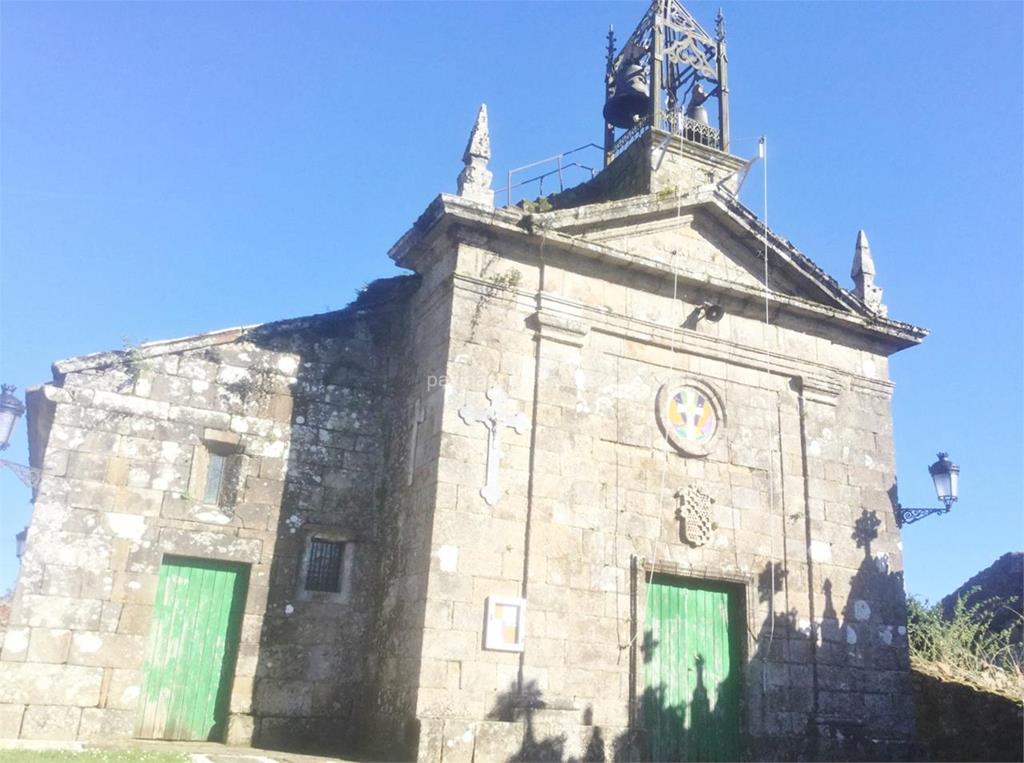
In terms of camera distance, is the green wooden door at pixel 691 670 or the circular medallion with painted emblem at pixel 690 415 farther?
the circular medallion with painted emblem at pixel 690 415

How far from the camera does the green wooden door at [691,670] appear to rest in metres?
10.1

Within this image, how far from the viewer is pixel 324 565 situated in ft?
35.7

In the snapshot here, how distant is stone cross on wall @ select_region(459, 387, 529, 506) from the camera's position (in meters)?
9.81

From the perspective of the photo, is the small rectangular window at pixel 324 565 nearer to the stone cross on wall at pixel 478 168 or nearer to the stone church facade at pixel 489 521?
the stone church facade at pixel 489 521

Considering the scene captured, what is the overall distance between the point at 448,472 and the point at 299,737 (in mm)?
3452

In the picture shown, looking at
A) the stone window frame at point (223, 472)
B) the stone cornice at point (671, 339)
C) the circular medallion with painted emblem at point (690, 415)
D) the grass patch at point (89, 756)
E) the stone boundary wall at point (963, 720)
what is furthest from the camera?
the circular medallion with painted emblem at point (690, 415)

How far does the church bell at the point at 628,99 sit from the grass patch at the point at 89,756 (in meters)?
12.0

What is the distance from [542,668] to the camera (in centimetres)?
941

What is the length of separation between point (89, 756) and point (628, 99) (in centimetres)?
1269

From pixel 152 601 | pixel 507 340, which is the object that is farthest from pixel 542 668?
pixel 152 601

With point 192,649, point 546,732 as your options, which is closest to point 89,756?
point 192,649

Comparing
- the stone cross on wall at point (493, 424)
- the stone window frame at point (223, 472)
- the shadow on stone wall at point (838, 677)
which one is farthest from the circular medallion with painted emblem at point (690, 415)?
the stone window frame at point (223, 472)

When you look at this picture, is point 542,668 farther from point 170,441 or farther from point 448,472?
point 170,441

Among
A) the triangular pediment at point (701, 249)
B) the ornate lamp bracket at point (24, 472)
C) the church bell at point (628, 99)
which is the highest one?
the church bell at point (628, 99)
